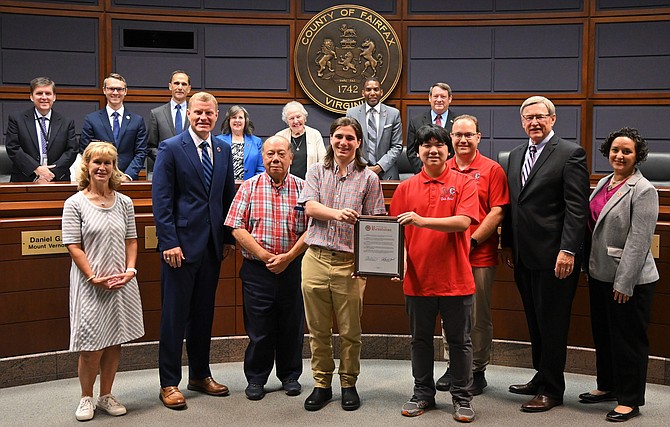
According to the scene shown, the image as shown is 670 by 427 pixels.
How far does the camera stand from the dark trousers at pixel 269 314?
4188 mm

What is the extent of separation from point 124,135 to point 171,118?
0.41 metres

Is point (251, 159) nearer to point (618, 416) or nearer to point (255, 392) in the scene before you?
point (255, 392)

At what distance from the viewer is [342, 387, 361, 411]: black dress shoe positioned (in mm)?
3990

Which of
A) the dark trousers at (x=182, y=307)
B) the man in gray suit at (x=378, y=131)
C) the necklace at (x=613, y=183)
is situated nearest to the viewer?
the necklace at (x=613, y=183)

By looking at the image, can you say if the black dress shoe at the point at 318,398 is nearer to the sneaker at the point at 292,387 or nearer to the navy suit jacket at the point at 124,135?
the sneaker at the point at 292,387

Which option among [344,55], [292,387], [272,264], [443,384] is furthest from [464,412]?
[344,55]

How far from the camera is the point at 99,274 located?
3795 mm

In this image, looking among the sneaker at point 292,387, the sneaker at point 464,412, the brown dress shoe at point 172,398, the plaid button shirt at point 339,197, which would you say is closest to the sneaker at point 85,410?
the brown dress shoe at point 172,398

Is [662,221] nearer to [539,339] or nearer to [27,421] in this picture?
[539,339]

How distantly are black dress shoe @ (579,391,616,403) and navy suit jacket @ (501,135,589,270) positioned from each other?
786 millimetres

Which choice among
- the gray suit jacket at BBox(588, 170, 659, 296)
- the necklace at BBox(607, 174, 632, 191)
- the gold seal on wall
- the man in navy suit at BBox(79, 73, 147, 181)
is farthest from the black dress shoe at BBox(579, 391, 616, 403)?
the gold seal on wall

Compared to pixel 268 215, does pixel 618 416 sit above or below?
below

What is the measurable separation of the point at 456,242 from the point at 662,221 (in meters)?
1.47

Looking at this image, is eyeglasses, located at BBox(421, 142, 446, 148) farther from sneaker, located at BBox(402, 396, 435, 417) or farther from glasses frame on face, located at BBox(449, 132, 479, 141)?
sneaker, located at BBox(402, 396, 435, 417)
